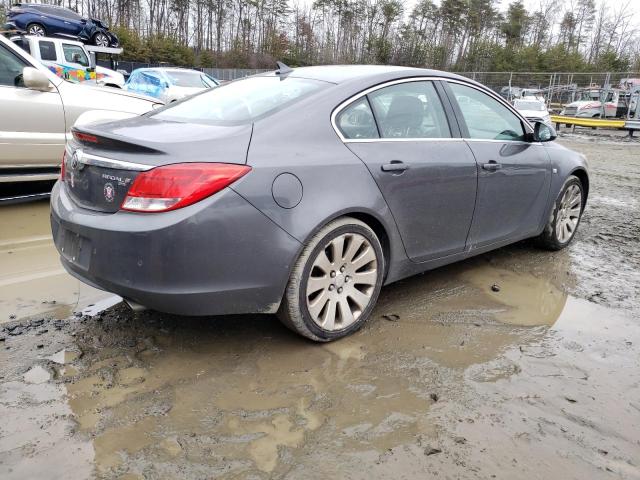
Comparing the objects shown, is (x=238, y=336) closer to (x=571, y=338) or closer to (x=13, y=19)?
(x=571, y=338)

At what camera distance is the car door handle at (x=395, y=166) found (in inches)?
119

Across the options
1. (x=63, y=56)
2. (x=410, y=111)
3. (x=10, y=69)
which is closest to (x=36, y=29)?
(x=63, y=56)

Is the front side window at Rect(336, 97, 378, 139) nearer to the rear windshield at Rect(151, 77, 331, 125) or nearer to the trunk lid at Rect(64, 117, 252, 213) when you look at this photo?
the rear windshield at Rect(151, 77, 331, 125)

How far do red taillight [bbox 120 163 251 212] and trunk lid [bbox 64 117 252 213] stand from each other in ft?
0.12

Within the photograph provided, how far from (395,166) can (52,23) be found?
22.2m

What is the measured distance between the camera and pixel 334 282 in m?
2.89

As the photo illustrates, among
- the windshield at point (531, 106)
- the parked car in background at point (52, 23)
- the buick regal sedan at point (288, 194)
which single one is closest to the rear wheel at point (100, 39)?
the parked car in background at point (52, 23)

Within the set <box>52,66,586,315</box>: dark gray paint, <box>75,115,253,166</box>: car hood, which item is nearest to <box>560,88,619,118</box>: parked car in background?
<box>52,66,586,315</box>: dark gray paint

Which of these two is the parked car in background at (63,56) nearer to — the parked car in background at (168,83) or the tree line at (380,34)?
the parked car in background at (168,83)

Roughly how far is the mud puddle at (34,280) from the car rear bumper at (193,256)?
83 cm

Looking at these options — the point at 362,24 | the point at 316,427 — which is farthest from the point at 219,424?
the point at 362,24

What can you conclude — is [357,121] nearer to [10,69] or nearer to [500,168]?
[500,168]

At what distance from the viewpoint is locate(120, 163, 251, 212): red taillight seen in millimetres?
2393

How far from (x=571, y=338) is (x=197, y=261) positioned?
7.39 feet
